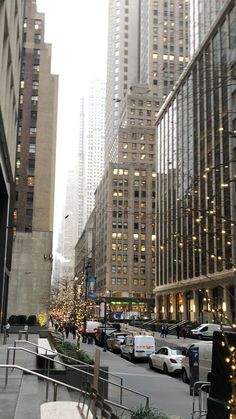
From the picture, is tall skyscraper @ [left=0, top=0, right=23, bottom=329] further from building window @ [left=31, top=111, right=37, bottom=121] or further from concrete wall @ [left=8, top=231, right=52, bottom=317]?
building window @ [left=31, top=111, right=37, bottom=121]

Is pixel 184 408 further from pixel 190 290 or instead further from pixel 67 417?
pixel 190 290

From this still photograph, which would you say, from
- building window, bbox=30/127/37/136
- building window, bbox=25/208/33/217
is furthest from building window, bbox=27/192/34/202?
building window, bbox=30/127/37/136

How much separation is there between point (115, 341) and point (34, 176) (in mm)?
49142

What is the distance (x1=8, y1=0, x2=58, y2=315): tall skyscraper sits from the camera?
65.4 meters

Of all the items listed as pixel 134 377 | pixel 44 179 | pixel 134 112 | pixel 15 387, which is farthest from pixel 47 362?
pixel 134 112

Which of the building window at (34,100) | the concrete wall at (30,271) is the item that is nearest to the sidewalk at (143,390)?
the concrete wall at (30,271)

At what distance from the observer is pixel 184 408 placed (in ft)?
50.5

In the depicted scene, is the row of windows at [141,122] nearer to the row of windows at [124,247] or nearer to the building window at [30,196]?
the row of windows at [124,247]

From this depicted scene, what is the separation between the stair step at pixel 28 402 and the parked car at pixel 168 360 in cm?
1253

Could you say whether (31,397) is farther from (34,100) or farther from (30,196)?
(34,100)

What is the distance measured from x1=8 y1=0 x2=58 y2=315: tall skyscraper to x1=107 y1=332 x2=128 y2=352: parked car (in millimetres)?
25585

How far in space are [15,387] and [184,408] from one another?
5702 millimetres

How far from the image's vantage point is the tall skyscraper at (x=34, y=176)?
65.4 m

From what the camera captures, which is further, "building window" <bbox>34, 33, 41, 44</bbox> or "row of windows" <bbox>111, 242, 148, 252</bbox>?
"row of windows" <bbox>111, 242, 148, 252</bbox>
